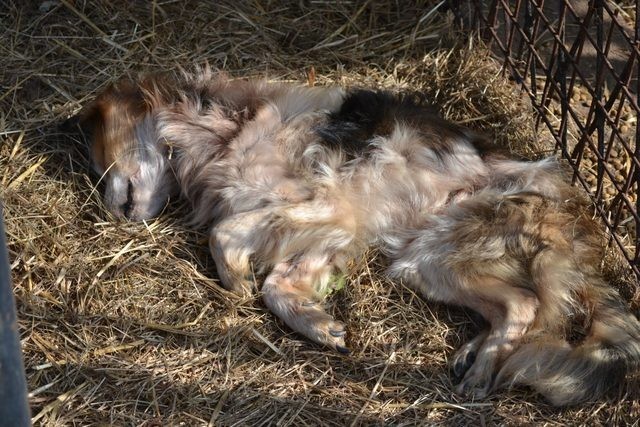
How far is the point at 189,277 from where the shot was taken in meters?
4.73

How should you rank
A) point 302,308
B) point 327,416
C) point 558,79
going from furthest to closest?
point 558,79 → point 302,308 → point 327,416

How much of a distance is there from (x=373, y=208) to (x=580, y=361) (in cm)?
136

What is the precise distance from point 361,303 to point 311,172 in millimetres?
777

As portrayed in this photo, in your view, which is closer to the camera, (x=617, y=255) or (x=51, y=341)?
(x=51, y=341)

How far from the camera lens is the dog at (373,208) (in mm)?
4355

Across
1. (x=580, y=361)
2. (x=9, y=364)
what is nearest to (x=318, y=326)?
(x=580, y=361)

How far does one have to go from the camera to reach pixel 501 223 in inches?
183

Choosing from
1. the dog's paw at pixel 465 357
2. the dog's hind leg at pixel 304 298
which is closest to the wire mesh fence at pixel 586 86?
the dog's paw at pixel 465 357

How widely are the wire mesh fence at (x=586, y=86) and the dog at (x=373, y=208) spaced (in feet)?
0.81

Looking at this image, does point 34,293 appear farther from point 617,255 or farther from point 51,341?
point 617,255

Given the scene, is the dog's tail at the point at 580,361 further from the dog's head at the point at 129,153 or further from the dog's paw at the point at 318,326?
the dog's head at the point at 129,153

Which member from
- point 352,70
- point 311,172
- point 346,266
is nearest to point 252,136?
point 311,172

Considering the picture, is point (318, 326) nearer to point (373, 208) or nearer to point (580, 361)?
point (373, 208)

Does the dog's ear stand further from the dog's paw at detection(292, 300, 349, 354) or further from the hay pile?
the dog's paw at detection(292, 300, 349, 354)
